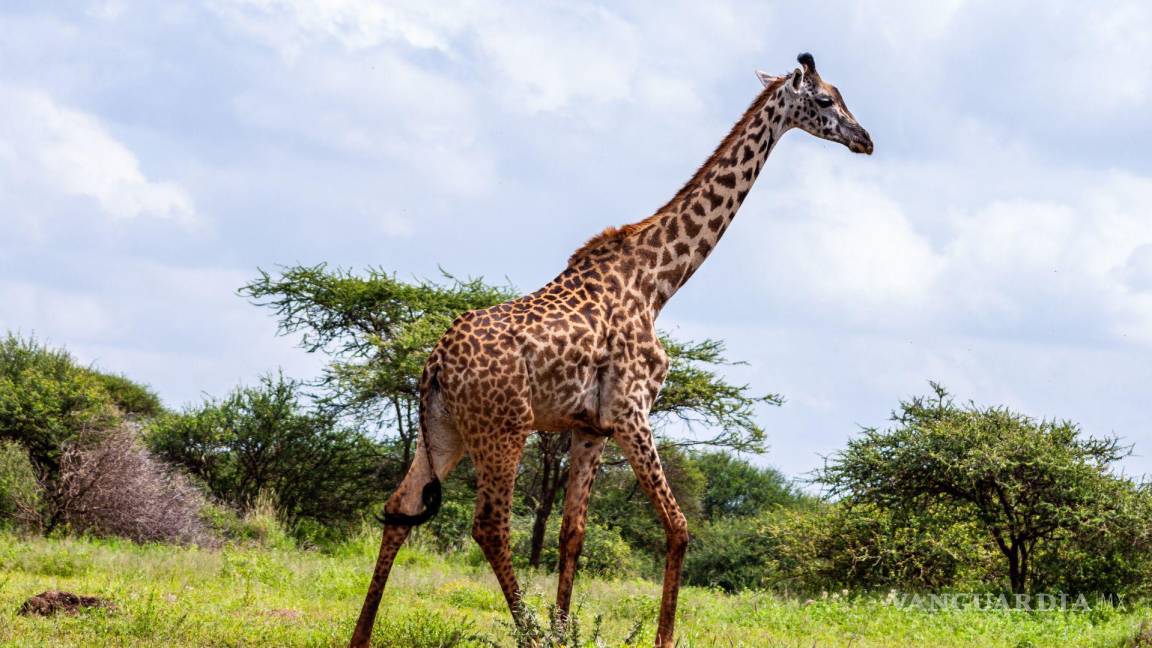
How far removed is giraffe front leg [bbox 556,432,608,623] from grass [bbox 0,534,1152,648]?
419 millimetres

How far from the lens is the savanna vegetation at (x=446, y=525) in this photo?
11.6 meters

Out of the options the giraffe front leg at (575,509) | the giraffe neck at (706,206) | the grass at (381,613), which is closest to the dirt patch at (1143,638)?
the grass at (381,613)

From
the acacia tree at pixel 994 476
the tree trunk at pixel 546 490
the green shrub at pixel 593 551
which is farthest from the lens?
the green shrub at pixel 593 551

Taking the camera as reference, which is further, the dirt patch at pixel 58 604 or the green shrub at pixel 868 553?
the green shrub at pixel 868 553

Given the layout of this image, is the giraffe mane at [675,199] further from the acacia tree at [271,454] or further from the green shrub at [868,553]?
the acacia tree at [271,454]

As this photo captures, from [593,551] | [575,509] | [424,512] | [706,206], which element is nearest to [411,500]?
[424,512]

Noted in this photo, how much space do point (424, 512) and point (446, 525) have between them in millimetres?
18155

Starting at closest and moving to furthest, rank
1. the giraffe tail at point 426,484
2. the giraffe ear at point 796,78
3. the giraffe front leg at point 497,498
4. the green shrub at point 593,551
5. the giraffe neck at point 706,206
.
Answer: the giraffe front leg at point 497,498 < the giraffe tail at point 426,484 < the giraffe neck at point 706,206 < the giraffe ear at point 796,78 < the green shrub at point 593,551

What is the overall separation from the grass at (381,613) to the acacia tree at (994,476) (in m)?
2.51

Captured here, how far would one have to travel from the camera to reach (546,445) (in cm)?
2319

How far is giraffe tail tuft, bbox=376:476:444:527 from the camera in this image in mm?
8141

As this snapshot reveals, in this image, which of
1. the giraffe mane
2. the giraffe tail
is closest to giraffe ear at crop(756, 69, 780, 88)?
the giraffe mane

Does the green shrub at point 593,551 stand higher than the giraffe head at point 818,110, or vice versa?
the giraffe head at point 818,110

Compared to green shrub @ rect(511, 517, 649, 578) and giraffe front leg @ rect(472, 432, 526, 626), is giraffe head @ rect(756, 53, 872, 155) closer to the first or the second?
giraffe front leg @ rect(472, 432, 526, 626)
